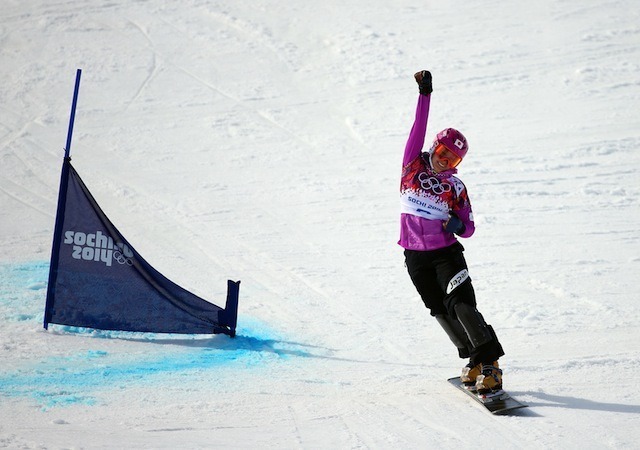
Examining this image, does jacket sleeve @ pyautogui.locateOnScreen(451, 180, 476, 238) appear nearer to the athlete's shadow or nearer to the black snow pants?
the black snow pants

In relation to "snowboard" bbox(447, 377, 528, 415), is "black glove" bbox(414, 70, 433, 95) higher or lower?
higher

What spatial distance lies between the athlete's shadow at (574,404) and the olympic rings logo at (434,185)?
1473 millimetres

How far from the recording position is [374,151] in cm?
1186

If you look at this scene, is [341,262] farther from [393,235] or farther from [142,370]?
[142,370]

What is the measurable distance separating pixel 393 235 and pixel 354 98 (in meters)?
4.56

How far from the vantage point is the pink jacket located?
5.62 meters

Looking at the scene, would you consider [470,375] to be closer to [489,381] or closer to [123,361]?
[489,381]

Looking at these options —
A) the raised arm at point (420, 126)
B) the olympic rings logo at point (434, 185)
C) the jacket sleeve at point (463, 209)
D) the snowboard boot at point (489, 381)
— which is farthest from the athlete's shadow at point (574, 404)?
the raised arm at point (420, 126)

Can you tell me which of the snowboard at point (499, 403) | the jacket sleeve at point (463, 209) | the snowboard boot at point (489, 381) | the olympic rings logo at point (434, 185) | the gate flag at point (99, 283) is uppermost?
the olympic rings logo at point (434, 185)

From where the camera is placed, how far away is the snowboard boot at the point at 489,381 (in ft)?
18.2

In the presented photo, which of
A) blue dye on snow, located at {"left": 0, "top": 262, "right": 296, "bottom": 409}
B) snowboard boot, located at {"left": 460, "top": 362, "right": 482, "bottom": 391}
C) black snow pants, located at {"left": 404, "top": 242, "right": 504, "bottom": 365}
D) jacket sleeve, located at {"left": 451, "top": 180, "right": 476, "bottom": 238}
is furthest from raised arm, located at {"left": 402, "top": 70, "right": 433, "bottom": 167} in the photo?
blue dye on snow, located at {"left": 0, "top": 262, "right": 296, "bottom": 409}

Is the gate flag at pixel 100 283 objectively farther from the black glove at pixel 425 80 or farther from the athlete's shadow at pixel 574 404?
the athlete's shadow at pixel 574 404

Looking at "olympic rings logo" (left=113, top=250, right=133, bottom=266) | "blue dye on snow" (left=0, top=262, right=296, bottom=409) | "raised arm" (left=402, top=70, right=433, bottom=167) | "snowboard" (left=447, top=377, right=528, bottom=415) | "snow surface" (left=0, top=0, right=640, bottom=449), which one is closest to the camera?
"snowboard" (left=447, top=377, right=528, bottom=415)

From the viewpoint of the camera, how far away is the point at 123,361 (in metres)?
6.38
